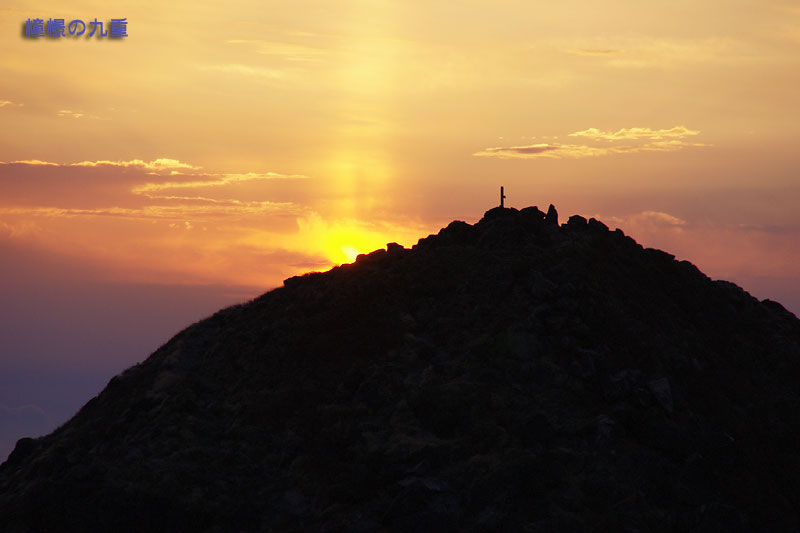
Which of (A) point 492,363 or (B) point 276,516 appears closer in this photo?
(B) point 276,516

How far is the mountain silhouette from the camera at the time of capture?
130 ft

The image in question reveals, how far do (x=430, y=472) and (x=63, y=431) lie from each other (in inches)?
1008

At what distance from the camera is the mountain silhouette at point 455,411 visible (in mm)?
39750

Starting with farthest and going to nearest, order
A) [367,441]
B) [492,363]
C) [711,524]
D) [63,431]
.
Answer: [63,431] < [492,363] < [367,441] < [711,524]

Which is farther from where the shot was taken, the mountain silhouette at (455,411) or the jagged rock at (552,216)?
the jagged rock at (552,216)

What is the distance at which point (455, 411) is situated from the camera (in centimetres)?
4350

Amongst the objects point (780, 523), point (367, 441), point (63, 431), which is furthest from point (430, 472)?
point (63, 431)

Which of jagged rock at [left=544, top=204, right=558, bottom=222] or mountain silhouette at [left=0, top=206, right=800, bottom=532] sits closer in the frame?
mountain silhouette at [left=0, top=206, right=800, bottom=532]

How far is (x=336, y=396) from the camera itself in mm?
46656

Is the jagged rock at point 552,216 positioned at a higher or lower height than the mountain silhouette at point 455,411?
higher

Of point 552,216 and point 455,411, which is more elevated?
point 552,216

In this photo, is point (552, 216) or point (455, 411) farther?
point (552, 216)

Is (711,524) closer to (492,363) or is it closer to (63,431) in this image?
(492,363)

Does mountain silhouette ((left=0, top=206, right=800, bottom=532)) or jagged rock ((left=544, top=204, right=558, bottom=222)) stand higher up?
jagged rock ((left=544, top=204, right=558, bottom=222))
